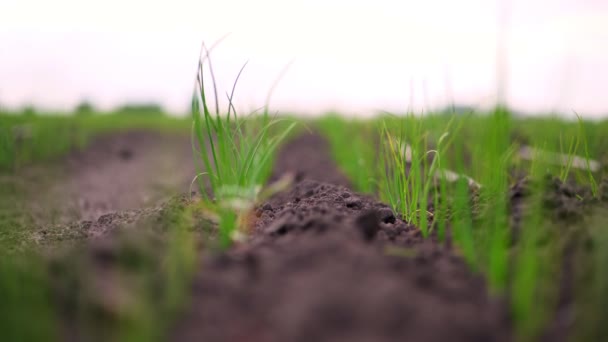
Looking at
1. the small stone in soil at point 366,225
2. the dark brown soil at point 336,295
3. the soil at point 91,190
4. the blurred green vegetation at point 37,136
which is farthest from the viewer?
the blurred green vegetation at point 37,136

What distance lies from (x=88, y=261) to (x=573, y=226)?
1.24 meters

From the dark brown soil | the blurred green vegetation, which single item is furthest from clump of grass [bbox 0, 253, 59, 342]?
the blurred green vegetation

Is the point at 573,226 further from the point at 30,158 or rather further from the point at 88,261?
the point at 30,158

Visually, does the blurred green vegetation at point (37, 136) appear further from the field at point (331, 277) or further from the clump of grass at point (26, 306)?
the clump of grass at point (26, 306)

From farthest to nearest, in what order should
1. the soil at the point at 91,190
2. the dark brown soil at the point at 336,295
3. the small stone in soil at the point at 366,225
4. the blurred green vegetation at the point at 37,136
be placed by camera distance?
the blurred green vegetation at the point at 37,136
the soil at the point at 91,190
the small stone in soil at the point at 366,225
the dark brown soil at the point at 336,295

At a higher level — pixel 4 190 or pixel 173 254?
pixel 173 254

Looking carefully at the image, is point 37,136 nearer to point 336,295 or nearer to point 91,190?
point 91,190

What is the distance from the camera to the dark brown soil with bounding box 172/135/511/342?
2.37 feet

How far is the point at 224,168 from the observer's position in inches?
58.9

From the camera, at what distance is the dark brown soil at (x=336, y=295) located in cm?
72

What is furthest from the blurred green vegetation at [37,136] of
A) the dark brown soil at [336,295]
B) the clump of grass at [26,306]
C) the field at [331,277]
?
the dark brown soil at [336,295]

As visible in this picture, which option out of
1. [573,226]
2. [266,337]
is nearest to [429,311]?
[266,337]

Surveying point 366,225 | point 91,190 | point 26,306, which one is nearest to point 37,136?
point 91,190

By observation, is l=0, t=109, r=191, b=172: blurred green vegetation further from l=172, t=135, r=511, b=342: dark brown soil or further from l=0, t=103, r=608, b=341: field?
l=172, t=135, r=511, b=342: dark brown soil
